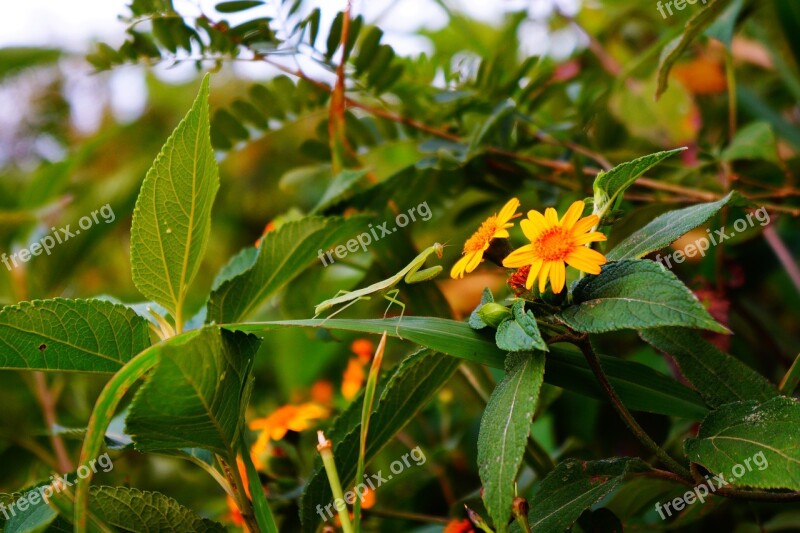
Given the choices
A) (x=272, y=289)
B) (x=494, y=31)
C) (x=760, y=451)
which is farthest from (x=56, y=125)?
(x=760, y=451)

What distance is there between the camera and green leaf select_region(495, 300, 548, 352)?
1.10 ft

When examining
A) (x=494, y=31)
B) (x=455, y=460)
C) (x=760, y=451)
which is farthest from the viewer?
(x=494, y=31)

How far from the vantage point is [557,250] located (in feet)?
1.22

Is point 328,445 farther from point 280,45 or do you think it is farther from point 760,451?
point 280,45

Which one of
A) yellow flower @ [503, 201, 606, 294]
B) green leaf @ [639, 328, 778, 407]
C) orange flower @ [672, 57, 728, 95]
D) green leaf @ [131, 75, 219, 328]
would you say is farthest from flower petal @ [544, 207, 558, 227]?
orange flower @ [672, 57, 728, 95]

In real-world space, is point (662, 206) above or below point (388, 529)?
above

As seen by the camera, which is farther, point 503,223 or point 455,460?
point 455,460

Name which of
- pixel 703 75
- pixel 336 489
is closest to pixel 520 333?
pixel 336 489

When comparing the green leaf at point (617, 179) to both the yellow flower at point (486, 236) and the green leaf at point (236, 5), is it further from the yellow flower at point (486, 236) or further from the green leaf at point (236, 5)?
the green leaf at point (236, 5)

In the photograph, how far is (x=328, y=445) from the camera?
395 mm

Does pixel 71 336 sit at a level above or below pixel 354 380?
above

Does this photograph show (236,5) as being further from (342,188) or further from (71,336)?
(71,336)

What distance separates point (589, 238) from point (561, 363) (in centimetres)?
→ 10

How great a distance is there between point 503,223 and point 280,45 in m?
0.36
